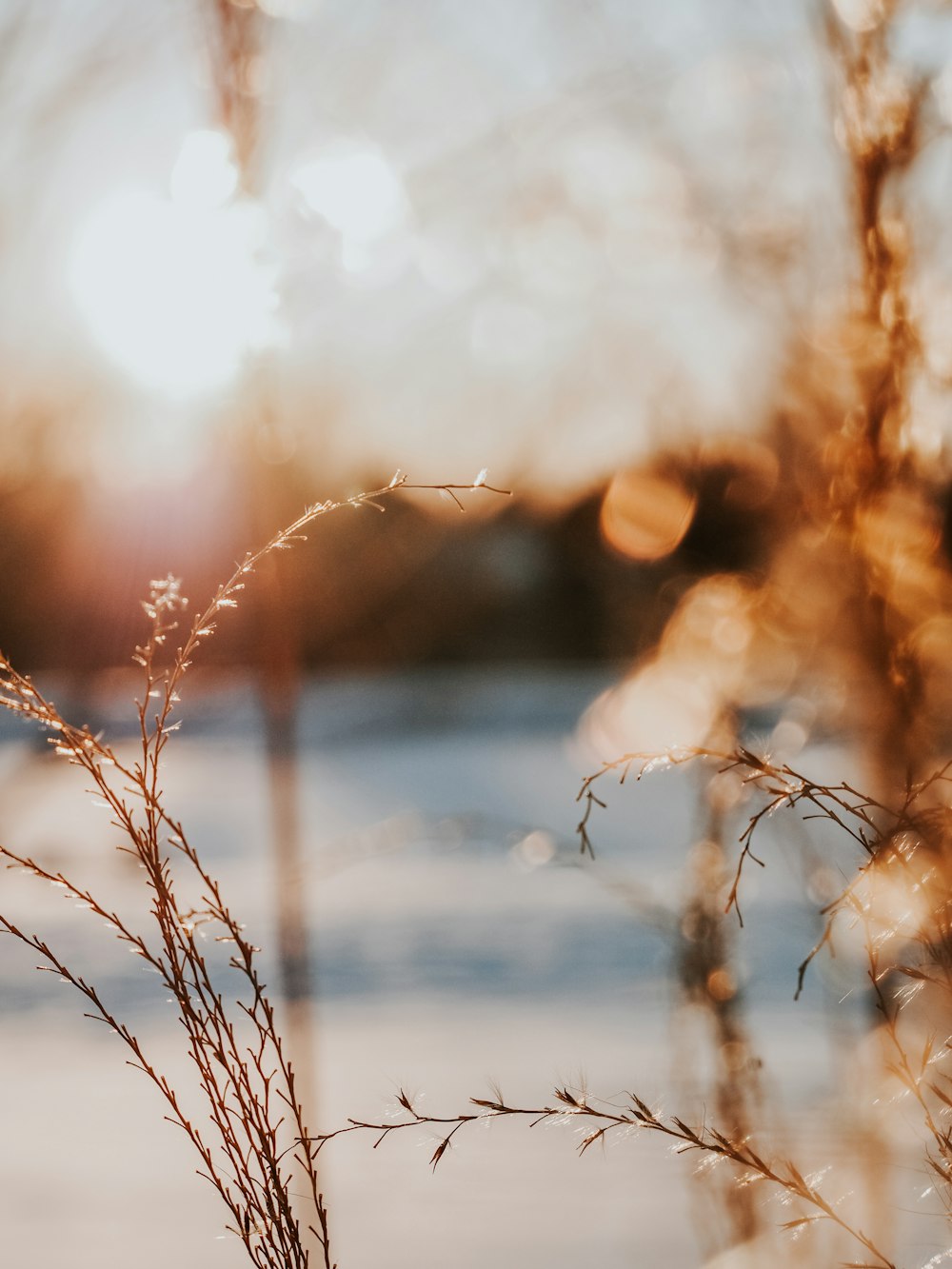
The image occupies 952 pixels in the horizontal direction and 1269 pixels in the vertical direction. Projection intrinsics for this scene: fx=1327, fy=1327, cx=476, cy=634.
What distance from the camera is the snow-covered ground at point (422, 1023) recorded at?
342 cm

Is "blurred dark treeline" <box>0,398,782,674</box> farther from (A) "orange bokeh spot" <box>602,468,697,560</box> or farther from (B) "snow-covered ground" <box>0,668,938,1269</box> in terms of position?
(B) "snow-covered ground" <box>0,668,938,1269</box>

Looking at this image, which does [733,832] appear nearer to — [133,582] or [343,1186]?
[343,1186]

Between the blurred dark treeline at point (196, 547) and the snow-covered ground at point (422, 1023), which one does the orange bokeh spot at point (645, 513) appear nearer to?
the blurred dark treeline at point (196, 547)

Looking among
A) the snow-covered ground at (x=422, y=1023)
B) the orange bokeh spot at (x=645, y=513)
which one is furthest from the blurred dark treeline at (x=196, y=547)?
the snow-covered ground at (x=422, y=1023)

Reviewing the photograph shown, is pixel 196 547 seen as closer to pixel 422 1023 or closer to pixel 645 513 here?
pixel 645 513

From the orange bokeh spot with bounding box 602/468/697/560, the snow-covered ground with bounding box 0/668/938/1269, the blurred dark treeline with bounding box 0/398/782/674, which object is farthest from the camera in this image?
the orange bokeh spot with bounding box 602/468/697/560

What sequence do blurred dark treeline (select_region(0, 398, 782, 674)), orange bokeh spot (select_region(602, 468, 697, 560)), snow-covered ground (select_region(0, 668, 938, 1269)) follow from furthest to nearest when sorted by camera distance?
orange bokeh spot (select_region(602, 468, 697, 560))
snow-covered ground (select_region(0, 668, 938, 1269))
blurred dark treeline (select_region(0, 398, 782, 674))

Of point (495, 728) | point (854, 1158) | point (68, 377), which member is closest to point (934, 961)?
point (854, 1158)

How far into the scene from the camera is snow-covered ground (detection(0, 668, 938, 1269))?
11.2 ft

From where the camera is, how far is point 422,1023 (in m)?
5.73

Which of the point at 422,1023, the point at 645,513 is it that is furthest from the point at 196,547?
the point at 422,1023

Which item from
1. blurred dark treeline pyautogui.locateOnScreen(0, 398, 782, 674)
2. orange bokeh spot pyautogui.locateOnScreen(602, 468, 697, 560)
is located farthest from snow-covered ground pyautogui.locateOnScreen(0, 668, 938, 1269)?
orange bokeh spot pyautogui.locateOnScreen(602, 468, 697, 560)

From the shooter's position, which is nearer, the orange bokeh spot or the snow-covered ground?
the snow-covered ground

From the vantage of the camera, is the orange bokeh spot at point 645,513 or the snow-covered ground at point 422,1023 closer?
the snow-covered ground at point 422,1023
